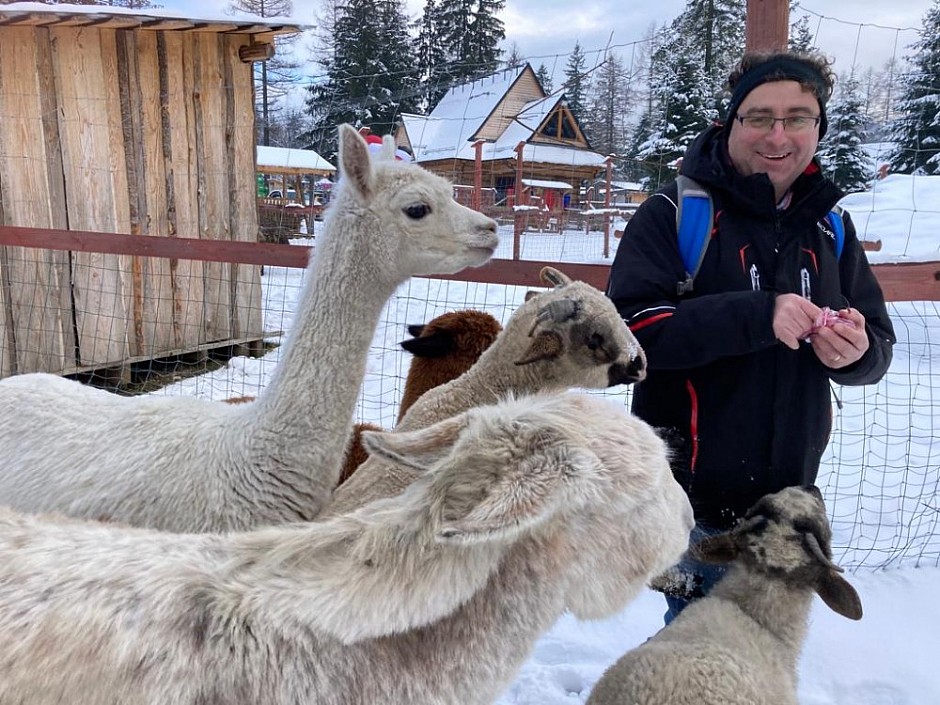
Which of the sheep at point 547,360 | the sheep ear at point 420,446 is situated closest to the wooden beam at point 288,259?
the sheep at point 547,360

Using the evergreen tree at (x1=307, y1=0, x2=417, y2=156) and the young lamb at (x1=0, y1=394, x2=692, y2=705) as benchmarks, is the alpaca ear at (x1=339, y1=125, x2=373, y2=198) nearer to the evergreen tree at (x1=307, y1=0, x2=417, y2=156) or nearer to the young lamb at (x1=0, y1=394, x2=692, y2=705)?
the young lamb at (x1=0, y1=394, x2=692, y2=705)

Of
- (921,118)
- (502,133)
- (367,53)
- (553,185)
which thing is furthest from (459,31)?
(921,118)

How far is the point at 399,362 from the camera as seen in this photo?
730 centimetres

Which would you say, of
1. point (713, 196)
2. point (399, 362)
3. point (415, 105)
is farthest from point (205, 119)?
point (415, 105)

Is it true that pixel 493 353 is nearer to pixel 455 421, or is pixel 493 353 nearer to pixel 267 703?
pixel 455 421

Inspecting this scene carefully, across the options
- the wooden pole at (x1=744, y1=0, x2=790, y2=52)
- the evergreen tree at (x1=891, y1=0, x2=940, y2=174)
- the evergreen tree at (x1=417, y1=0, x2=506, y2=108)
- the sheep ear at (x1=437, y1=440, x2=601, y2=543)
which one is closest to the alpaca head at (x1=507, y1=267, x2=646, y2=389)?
the sheep ear at (x1=437, y1=440, x2=601, y2=543)

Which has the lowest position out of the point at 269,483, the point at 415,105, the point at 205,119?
the point at 269,483

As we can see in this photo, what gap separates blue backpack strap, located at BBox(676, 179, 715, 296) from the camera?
2.14 metres

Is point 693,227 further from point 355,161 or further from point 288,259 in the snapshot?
point 288,259

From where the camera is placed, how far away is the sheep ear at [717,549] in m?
2.33

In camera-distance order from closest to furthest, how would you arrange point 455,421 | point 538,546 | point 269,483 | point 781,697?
point 538,546
point 455,421
point 781,697
point 269,483

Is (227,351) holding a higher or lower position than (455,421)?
lower

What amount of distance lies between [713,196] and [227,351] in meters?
6.97

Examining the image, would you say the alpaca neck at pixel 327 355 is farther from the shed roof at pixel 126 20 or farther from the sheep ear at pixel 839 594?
the shed roof at pixel 126 20
